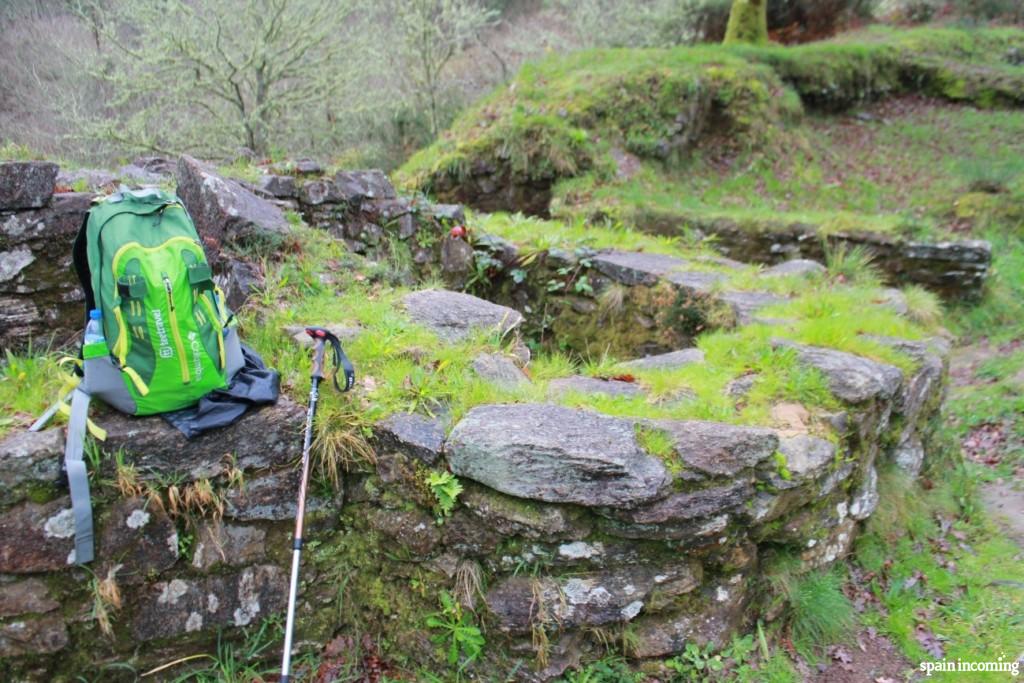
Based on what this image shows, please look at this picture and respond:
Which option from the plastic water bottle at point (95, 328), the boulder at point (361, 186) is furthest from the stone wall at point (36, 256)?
the boulder at point (361, 186)

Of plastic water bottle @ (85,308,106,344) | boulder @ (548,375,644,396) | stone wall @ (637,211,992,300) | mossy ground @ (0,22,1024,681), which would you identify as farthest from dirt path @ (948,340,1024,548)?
plastic water bottle @ (85,308,106,344)

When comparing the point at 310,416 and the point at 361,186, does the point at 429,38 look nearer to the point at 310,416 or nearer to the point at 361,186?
the point at 361,186

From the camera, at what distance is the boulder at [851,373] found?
3973 millimetres

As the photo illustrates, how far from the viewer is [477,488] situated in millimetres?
3197

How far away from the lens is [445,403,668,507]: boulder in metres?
3.05

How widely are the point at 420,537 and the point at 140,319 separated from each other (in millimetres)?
1611

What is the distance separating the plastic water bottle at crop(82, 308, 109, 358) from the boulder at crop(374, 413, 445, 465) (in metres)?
1.27

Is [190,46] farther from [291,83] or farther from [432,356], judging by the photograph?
[432,356]

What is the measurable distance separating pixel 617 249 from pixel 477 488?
4348 mm

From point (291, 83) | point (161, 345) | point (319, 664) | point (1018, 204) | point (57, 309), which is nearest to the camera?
point (161, 345)

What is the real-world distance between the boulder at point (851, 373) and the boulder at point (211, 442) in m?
3.09

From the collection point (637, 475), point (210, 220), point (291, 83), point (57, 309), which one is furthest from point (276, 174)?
point (291, 83)

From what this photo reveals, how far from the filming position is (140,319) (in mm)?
2848

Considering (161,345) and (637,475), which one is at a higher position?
(161,345)
